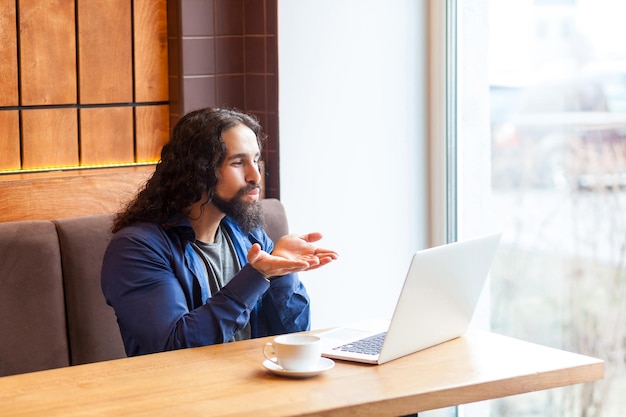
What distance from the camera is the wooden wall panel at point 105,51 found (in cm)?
311

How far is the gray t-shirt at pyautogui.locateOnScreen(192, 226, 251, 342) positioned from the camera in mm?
2531

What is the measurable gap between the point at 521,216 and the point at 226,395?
175cm

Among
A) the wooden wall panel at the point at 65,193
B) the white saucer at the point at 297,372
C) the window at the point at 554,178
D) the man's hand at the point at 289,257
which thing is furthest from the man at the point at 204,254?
the window at the point at 554,178

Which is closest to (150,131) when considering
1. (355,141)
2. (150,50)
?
(150,50)

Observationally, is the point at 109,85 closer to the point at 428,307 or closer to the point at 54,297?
the point at 54,297

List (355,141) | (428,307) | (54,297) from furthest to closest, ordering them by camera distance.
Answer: (355,141)
(54,297)
(428,307)

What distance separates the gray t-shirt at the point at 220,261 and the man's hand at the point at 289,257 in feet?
1.00

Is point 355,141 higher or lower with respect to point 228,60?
lower

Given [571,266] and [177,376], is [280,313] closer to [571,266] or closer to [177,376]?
[177,376]

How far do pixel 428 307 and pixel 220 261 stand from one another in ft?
2.34

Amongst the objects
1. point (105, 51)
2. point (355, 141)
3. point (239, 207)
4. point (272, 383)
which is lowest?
point (272, 383)

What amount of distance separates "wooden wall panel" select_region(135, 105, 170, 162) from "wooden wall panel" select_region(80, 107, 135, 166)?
28 millimetres

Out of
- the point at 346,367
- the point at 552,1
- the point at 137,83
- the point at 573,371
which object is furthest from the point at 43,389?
the point at 552,1

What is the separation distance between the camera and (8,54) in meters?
2.97
